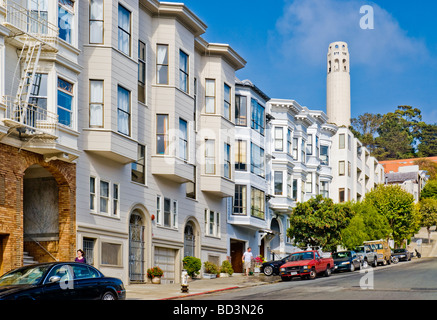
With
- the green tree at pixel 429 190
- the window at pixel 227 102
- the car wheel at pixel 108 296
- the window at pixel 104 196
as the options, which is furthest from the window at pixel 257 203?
the green tree at pixel 429 190

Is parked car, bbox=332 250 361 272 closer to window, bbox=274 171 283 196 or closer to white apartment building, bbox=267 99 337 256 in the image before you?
white apartment building, bbox=267 99 337 256

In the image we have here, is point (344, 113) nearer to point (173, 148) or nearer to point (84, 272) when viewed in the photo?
point (173, 148)

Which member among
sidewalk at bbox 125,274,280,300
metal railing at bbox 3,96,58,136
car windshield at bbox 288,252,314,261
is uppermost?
metal railing at bbox 3,96,58,136

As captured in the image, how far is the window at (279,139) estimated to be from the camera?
178ft

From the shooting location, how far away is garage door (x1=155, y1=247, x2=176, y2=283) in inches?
1388

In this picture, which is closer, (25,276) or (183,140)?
(25,276)

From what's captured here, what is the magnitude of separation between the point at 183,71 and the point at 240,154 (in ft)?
32.1

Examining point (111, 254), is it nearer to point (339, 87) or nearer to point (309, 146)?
point (309, 146)

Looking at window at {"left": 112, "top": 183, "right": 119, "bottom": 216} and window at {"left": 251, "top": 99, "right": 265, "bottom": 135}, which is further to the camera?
window at {"left": 251, "top": 99, "right": 265, "bottom": 135}

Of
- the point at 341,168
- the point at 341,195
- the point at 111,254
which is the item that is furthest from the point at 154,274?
the point at 341,168

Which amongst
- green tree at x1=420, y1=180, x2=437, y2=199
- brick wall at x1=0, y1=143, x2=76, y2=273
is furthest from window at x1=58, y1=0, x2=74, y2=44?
green tree at x1=420, y1=180, x2=437, y2=199

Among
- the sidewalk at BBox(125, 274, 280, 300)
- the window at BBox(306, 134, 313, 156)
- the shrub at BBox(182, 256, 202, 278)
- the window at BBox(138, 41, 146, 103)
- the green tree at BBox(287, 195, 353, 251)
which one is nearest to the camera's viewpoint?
the sidewalk at BBox(125, 274, 280, 300)

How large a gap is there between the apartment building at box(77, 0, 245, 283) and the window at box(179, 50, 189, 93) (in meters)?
0.05

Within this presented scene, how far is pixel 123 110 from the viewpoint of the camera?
3156cm
